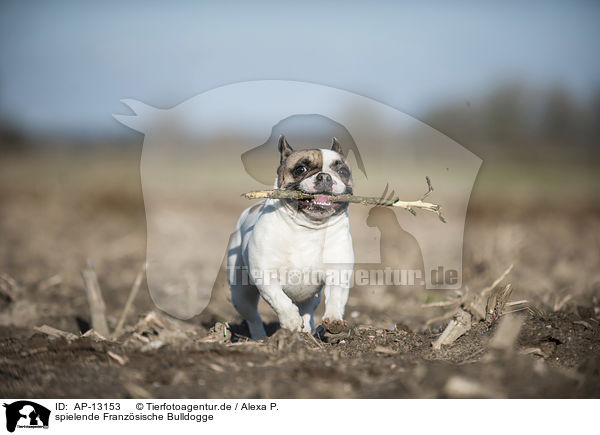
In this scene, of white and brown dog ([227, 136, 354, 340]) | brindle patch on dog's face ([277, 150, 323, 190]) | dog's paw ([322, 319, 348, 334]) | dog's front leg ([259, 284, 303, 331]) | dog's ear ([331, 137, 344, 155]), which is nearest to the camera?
dog's paw ([322, 319, 348, 334])

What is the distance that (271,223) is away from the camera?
601cm

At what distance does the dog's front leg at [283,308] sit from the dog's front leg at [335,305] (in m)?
0.27

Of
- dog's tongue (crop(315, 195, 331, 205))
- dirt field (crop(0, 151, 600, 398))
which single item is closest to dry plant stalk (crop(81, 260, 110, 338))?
dirt field (crop(0, 151, 600, 398))

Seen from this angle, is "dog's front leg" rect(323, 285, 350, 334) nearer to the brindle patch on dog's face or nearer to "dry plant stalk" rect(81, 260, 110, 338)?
the brindle patch on dog's face

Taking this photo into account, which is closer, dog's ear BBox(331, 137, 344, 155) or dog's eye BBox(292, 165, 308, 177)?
dog's eye BBox(292, 165, 308, 177)

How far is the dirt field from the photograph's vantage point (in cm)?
416

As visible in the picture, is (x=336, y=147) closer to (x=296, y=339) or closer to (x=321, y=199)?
(x=321, y=199)

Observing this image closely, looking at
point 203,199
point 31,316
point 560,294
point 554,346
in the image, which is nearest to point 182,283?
point 31,316

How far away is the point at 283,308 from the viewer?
18.8 ft

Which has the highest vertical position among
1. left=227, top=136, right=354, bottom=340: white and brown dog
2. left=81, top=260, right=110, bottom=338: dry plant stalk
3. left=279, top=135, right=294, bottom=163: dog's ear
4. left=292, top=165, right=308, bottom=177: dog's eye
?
left=279, top=135, right=294, bottom=163: dog's ear

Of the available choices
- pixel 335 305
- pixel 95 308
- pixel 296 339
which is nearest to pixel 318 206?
pixel 335 305

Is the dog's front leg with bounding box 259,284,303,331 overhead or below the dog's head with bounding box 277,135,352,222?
below
